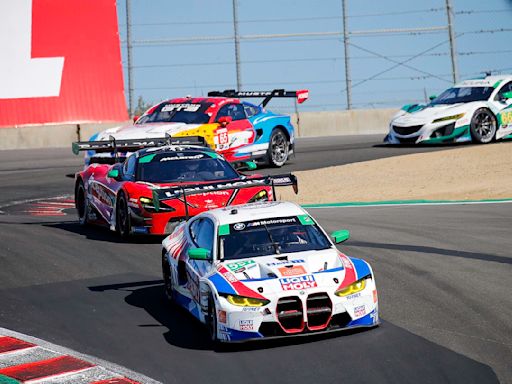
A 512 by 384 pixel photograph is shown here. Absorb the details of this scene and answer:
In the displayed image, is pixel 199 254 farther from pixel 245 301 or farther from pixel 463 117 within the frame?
pixel 463 117

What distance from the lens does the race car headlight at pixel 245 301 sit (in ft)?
30.3

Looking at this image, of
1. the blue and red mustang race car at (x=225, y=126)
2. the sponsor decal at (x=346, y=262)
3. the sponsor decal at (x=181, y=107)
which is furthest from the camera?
the sponsor decal at (x=181, y=107)

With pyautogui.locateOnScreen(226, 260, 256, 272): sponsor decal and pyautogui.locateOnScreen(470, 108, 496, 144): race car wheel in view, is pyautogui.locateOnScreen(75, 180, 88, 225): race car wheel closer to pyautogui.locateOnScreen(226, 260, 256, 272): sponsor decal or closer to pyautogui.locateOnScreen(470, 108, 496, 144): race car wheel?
pyautogui.locateOnScreen(226, 260, 256, 272): sponsor decal

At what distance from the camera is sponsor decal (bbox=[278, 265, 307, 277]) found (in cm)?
952

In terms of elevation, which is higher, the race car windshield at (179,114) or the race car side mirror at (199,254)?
the race car windshield at (179,114)

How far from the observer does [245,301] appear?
9.30 m

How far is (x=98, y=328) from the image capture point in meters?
10.4

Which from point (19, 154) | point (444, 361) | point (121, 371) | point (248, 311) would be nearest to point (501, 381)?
point (444, 361)

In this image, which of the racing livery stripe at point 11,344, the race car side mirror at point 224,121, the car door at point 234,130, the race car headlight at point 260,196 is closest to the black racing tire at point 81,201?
the race car headlight at point 260,196

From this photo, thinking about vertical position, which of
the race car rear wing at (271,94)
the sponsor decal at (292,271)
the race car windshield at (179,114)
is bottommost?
the sponsor decal at (292,271)

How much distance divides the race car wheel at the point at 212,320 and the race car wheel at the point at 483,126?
1758cm

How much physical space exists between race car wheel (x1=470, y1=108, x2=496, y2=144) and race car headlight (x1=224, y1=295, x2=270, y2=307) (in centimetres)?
1778

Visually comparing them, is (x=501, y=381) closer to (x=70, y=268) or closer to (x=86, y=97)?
(x=70, y=268)

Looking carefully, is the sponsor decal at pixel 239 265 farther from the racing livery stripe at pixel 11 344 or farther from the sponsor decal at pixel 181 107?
the sponsor decal at pixel 181 107
